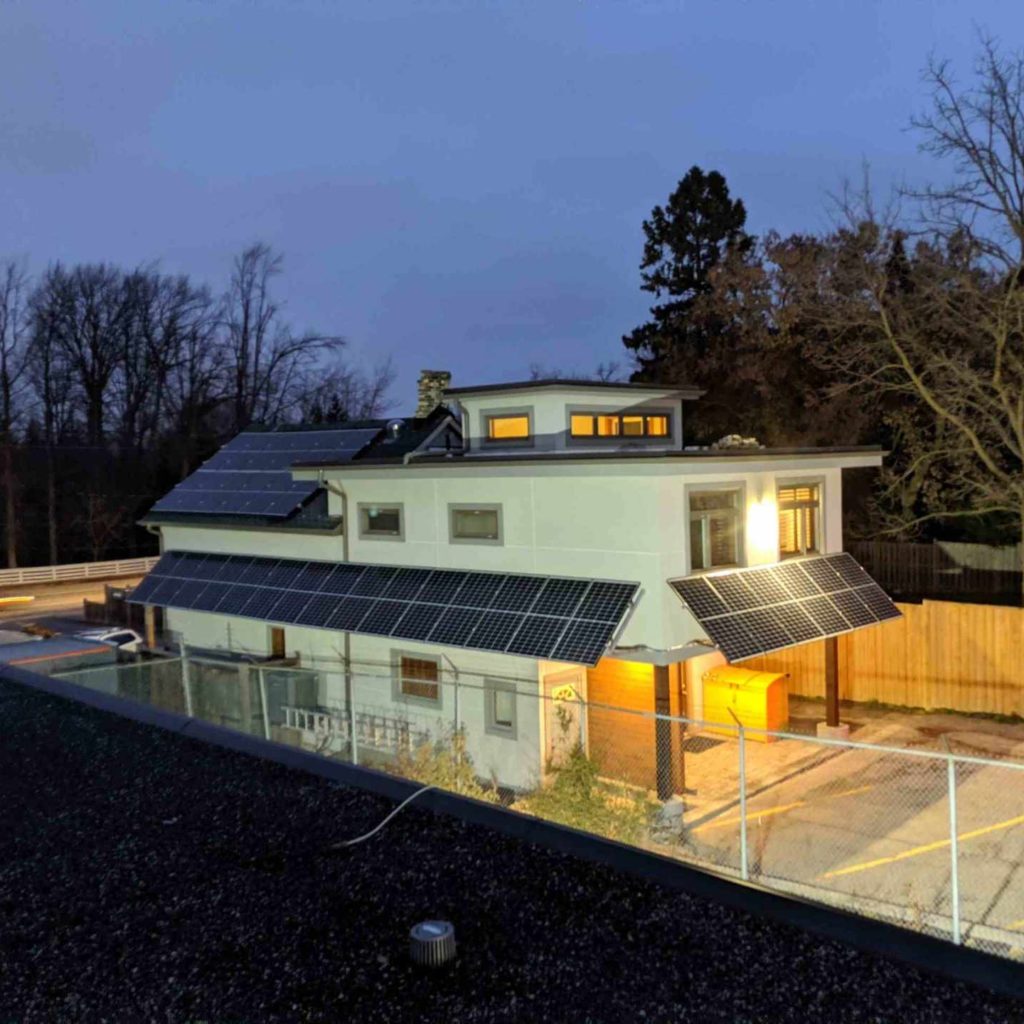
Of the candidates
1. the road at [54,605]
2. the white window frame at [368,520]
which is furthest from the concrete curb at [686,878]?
the road at [54,605]

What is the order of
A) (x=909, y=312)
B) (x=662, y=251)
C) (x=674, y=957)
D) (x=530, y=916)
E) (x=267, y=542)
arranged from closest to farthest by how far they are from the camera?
1. (x=674, y=957)
2. (x=530, y=916)
3. (x=267, y=542)
4. (x=909, y=312)
5. (x=662, y=251)

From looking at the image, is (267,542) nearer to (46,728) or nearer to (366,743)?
(366,743)

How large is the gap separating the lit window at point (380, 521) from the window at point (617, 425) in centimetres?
382

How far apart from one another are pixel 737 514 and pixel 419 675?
21.8ft

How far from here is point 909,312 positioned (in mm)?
23578

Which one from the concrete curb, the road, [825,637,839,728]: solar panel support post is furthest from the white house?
the road

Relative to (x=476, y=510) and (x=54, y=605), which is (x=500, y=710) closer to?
(x=476, y=510)

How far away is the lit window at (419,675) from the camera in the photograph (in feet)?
57.5

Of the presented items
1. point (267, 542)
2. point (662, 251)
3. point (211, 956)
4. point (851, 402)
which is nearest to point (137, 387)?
point (662, 251)

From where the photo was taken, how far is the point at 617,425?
63.0 feet

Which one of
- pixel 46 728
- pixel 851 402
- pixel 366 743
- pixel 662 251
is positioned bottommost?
pixel 366 743

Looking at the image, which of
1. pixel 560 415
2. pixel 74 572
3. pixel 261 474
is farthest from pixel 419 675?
pixel 74 572

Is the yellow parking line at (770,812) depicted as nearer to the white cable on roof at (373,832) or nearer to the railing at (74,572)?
the white cable on roof at (373,832)

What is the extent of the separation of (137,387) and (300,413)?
29.7ft
